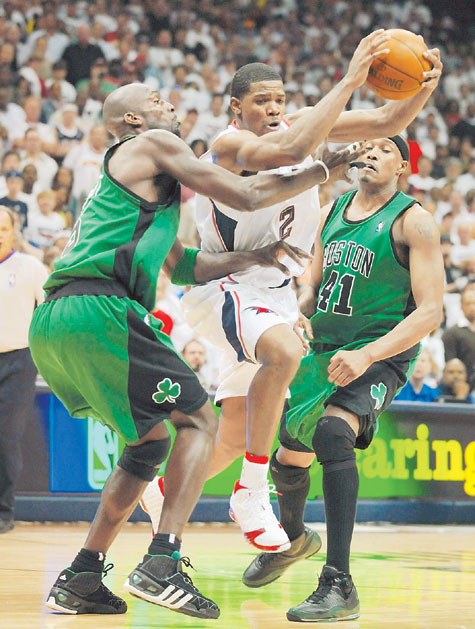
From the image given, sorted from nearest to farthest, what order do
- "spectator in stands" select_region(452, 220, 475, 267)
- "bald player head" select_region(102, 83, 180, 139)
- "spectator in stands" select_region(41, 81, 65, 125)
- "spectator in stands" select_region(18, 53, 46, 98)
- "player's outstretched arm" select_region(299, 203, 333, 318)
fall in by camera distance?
"bald player head" select_region(102, 83, 180, 139), "player's outstretched arm" select_region(299, 203, 333, 318), "spectator in stands" select_region(41, 81, 65, 125), "spectator in stands" select_region(18, 53, 46, 98), "spectator in stands" select_region(452, 220, 475, 267)

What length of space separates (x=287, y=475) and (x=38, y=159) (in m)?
7.66

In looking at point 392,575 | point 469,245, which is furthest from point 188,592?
point 469,245

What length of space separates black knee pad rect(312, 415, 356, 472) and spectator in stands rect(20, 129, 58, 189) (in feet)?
26.7

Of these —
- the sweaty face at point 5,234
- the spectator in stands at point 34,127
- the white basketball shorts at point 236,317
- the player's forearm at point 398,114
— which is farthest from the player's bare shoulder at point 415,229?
the spectator in stands at point 34,127

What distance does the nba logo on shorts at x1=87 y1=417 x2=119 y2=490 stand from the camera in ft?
27.0

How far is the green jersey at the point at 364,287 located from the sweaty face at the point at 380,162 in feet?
0.38

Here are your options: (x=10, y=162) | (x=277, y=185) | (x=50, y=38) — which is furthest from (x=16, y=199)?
(x=277, y=185)

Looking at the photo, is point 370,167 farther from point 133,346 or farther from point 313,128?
point 133,346

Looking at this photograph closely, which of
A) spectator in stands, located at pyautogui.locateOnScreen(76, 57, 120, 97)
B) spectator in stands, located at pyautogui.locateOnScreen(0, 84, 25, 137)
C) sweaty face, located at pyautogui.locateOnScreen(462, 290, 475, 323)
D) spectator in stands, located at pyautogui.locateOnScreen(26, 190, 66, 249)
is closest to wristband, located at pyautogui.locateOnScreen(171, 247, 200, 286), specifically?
sweaty face, located at pyautogui.locateOnScreen(462, 290, 475, 323)

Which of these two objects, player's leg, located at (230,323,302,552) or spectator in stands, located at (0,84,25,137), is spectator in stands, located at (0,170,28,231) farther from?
player's leg, located at (230,323,302,552)

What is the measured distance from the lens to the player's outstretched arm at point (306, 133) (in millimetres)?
4023

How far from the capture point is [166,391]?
3859mm

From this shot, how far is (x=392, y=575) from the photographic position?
18.4ft

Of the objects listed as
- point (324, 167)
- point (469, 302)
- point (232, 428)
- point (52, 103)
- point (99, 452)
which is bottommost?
point (99, 452)
